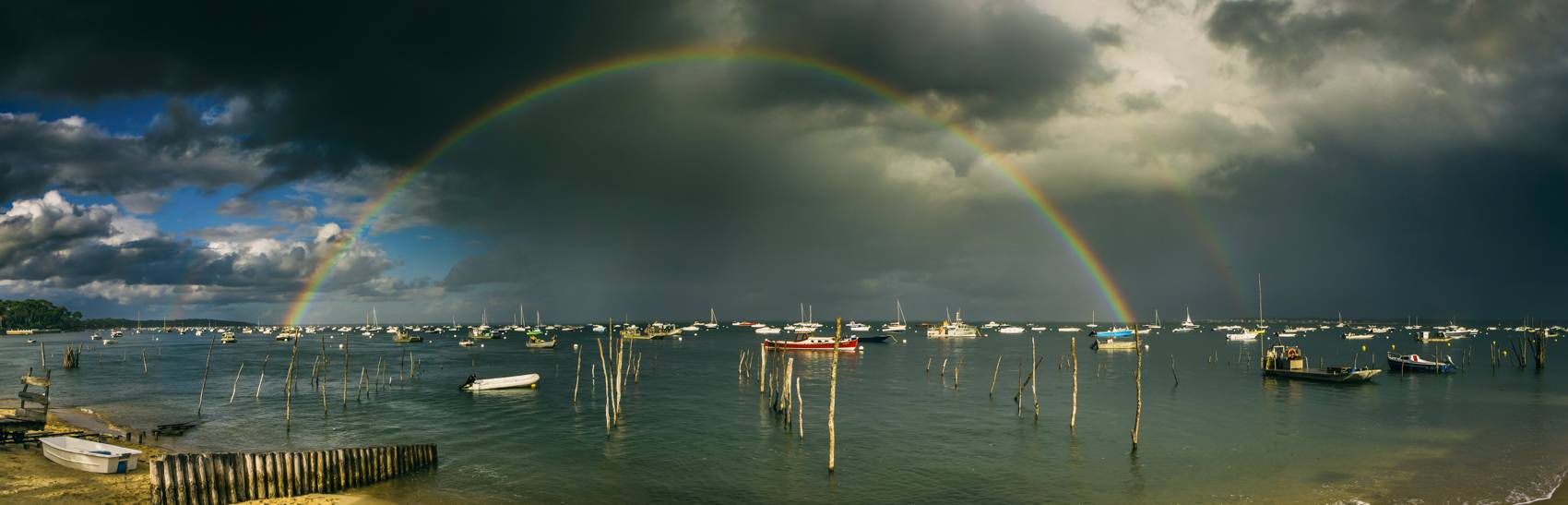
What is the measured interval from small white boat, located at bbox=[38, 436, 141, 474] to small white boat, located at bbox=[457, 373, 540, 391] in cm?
3291

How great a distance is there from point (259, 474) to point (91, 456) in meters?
9.25

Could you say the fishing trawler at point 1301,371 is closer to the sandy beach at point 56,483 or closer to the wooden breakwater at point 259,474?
the wooden breakwater at point 259,474

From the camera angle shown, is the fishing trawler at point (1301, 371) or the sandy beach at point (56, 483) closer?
the sandy beach at point (56, 483)

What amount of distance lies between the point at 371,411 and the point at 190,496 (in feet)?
97.7

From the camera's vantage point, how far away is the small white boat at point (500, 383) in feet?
203

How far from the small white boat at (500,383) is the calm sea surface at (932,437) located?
139 centimetres

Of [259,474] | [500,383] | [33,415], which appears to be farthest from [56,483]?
[500,383]

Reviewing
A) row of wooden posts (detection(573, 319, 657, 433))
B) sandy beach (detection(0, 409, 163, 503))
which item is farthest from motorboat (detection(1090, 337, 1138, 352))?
sandy beach (detection(0, 409, 163, 503))

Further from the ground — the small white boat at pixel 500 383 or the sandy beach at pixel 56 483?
the sandy beach at pixel 56 483

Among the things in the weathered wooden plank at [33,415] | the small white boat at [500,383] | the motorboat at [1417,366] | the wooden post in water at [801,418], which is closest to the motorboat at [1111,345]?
the motorboat at [1417,366]

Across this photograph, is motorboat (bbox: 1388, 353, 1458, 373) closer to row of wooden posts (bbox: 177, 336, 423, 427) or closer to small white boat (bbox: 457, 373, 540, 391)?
small white boat (bbox: 457, 373, 540, 391)

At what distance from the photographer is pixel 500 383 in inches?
2462

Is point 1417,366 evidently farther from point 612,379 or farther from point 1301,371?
point 612,379

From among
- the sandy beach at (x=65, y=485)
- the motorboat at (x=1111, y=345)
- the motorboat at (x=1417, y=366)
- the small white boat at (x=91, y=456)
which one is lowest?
the motorboat at (x=1111, y=345)
